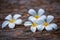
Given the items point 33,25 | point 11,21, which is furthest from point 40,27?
point 11,21

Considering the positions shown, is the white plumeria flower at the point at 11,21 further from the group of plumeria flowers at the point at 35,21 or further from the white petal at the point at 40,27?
the white petal at the point at 40,27

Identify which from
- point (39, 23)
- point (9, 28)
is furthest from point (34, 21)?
point (9, 28)

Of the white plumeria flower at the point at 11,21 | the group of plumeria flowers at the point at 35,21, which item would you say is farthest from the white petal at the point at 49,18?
the white plumeria flower at the point at 11,21

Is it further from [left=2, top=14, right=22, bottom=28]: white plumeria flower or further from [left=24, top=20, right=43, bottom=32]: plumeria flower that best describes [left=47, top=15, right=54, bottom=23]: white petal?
[left=2, top=14, right=22, bottom=28]: white plumeria flower

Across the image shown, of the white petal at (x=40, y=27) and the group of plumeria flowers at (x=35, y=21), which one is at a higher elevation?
the group of plumeria flowers at (x=35, y=21)

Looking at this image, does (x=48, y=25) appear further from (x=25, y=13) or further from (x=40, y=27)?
(x=25, y=13)

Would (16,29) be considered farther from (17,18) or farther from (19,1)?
(19,1)
